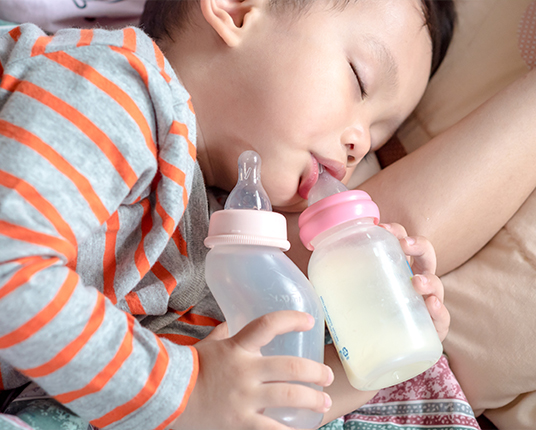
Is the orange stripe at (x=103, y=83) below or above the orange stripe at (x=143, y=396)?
above

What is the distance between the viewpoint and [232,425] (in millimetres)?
672

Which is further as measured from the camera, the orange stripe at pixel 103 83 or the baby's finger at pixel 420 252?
the baby's finger at pixel 420 252

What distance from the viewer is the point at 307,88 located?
3.01 ft

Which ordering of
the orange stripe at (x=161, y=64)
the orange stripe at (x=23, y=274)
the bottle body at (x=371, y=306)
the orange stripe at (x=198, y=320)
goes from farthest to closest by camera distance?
the orange stripe at (x=198, y=320), the orange stripe at (x=161, y=64), the bottle body at (x=371, y=306), the orange stripe at (x=23, y=274)

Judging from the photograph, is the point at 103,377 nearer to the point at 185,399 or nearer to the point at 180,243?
the point at 185,399

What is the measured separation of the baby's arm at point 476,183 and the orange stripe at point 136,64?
0.62 meters

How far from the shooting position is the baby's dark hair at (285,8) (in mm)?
976

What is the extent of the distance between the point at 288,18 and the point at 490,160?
0.54m

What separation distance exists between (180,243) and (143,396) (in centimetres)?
38

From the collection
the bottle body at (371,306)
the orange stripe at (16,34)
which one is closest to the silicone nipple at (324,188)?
the bottle body at (371,306)

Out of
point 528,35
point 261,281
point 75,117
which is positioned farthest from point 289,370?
point 528,35

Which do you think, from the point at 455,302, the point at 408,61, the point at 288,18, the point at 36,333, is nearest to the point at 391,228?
the point at 455,302

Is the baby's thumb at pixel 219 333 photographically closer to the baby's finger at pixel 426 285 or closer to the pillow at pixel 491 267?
the baby's finger at pixel 426 285

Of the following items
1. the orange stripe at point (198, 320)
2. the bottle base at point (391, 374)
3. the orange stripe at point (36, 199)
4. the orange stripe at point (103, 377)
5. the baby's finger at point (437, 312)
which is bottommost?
the orange stripe at point (198, 320)
